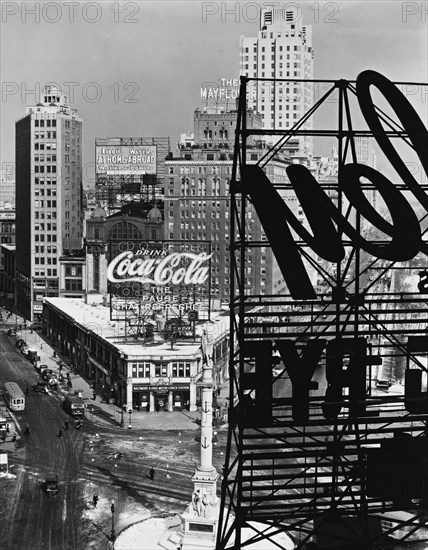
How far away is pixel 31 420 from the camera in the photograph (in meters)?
80.3

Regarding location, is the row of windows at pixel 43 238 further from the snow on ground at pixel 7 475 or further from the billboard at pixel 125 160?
the snow on ground at pixel 7 475

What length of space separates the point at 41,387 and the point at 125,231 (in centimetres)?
5756

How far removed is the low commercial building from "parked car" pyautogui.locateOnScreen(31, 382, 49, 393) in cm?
495

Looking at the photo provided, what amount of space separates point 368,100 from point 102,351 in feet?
233

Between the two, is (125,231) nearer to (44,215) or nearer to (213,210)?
(44,215)

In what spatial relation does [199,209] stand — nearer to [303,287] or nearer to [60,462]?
[60,462]

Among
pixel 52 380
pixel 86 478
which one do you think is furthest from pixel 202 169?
pixel 86 478

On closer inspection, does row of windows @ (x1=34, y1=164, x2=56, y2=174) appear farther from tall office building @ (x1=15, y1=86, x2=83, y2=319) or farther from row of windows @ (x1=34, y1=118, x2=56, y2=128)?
row of windows @ (x1=34, y1=118, x2=56, y2=128)

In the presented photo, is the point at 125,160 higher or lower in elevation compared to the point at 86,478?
higher

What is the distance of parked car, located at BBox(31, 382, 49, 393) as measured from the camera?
91812 millimetres

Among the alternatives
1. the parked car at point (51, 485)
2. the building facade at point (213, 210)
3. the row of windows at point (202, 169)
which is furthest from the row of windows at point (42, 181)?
the parked car at point (51, 485)

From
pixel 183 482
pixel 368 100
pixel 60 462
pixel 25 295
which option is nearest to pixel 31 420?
pixel 60 462

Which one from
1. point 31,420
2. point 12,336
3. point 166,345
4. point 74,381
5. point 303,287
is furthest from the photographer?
point 12,336

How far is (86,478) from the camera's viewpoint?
62.6 m
